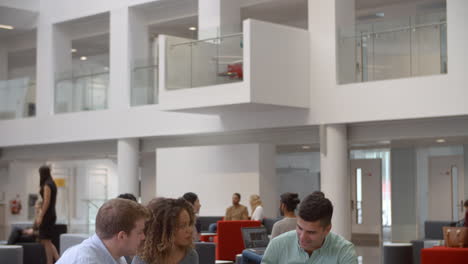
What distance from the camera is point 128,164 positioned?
20.9 metres

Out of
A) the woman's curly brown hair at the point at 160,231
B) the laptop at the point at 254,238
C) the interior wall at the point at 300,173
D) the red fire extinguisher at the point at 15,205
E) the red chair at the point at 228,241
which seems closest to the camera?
the woman's curly brown hair at the point at 160,231

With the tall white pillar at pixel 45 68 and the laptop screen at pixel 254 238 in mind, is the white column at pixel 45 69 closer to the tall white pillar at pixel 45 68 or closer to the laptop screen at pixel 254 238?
the tall white pillar at pixel 45 68

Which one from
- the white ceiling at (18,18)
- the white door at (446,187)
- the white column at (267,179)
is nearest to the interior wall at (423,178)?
the white door at (446,187)

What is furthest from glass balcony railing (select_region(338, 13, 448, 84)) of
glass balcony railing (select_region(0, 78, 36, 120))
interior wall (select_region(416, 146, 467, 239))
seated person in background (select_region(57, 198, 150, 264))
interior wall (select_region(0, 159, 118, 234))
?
interior wall (select_region(0, 159, 118, 234))

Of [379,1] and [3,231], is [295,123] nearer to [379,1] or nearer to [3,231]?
[379,1]

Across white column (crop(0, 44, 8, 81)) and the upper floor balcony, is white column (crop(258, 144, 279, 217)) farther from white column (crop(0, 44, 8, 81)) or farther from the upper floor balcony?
white column (crop(0, 44, 8, 81))

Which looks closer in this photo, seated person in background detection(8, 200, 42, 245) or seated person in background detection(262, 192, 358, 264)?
seated person in background detection(262, 192, 358, 264)

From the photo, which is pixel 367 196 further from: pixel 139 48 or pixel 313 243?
pixel 313 243

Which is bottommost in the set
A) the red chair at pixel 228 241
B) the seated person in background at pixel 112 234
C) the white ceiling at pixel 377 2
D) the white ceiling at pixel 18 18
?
the red chair at pixel 228 241

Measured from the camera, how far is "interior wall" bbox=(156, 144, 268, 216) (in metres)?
18.3

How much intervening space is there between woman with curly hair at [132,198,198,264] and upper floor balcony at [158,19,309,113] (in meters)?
11.7

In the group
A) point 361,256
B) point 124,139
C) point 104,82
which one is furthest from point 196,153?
point 361,256

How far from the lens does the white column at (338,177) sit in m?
16.5

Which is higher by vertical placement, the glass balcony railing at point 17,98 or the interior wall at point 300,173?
the glass balcony railing at point 17,98
